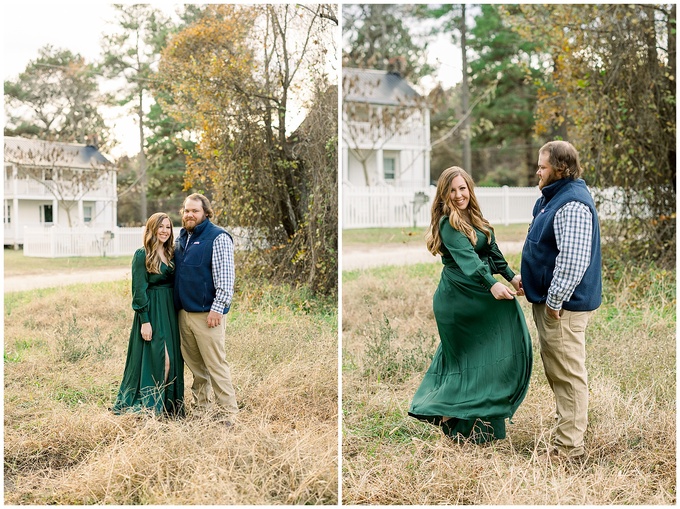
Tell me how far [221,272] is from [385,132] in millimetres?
12822

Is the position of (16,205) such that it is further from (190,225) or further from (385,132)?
(385,132)

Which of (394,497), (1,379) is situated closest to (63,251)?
(1,379)

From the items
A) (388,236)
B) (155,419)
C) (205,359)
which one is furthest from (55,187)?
(388,236)

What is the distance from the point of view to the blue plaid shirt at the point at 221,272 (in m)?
3.48

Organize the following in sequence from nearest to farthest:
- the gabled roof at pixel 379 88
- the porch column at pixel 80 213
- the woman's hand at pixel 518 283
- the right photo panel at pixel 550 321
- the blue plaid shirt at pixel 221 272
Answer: the right photo panel at pixel 550 321 → the woman's hand at pixel 518 283 → the blue plaid shirt at pixel 221 272 → the porch column at pixel 80 213 → the gabled roof at pixel 379 88

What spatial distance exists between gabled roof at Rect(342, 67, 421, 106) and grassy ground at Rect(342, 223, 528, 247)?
3.80 m

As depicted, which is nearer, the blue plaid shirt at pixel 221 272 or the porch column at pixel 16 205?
the blue plaid shirt at pixel 221 272

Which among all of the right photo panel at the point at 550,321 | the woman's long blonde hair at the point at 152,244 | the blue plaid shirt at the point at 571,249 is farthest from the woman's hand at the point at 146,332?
the blue plaid shirt at the point at 571,249

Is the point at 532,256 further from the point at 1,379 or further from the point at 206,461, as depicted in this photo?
the point at 1,379

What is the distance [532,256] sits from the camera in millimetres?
3152

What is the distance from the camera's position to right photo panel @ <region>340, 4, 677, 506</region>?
308 cm

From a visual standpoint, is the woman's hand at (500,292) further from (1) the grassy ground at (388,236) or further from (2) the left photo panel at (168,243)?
(1) the grassy ground at (388,236)

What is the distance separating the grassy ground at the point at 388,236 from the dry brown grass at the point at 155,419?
6446mm

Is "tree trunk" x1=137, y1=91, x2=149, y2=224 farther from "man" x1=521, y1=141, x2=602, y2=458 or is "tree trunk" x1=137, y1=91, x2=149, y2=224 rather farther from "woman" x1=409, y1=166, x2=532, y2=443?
"man" x1=521, y1=141, x2=602, y2=458
